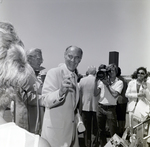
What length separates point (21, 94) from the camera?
170 cm

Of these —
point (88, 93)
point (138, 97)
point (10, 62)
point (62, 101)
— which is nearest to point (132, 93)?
point (138, 97)

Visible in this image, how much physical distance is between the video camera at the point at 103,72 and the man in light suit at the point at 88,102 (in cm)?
5

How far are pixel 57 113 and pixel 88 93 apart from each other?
313mm

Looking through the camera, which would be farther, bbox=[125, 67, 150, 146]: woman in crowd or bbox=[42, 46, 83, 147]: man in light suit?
bbox=[125, 67, 150, 146]: woman in crowd

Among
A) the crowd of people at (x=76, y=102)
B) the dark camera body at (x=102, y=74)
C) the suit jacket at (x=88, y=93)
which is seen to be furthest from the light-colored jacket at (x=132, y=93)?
the suit jacket at (x=88, y=93)

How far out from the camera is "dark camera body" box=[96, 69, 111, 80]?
6.17ft

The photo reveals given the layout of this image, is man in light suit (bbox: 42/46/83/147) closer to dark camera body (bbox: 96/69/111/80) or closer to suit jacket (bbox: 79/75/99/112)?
suit jacket (bbox: 79/75/99/112)

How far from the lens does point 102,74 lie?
1894mm

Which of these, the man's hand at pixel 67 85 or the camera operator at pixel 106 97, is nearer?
the man's hand at pixel 67 85

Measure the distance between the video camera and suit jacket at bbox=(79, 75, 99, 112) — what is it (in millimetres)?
64

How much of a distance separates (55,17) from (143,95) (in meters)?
1.07

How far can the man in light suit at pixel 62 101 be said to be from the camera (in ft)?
5.71

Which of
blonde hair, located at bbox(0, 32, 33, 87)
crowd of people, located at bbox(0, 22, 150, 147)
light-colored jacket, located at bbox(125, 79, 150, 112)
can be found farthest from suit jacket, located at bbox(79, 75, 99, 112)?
blonde hair, located at bbox(0, 32, 33, 87)

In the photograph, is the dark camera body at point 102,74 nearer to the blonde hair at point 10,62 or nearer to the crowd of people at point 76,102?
the crowd of people at point 76,102
